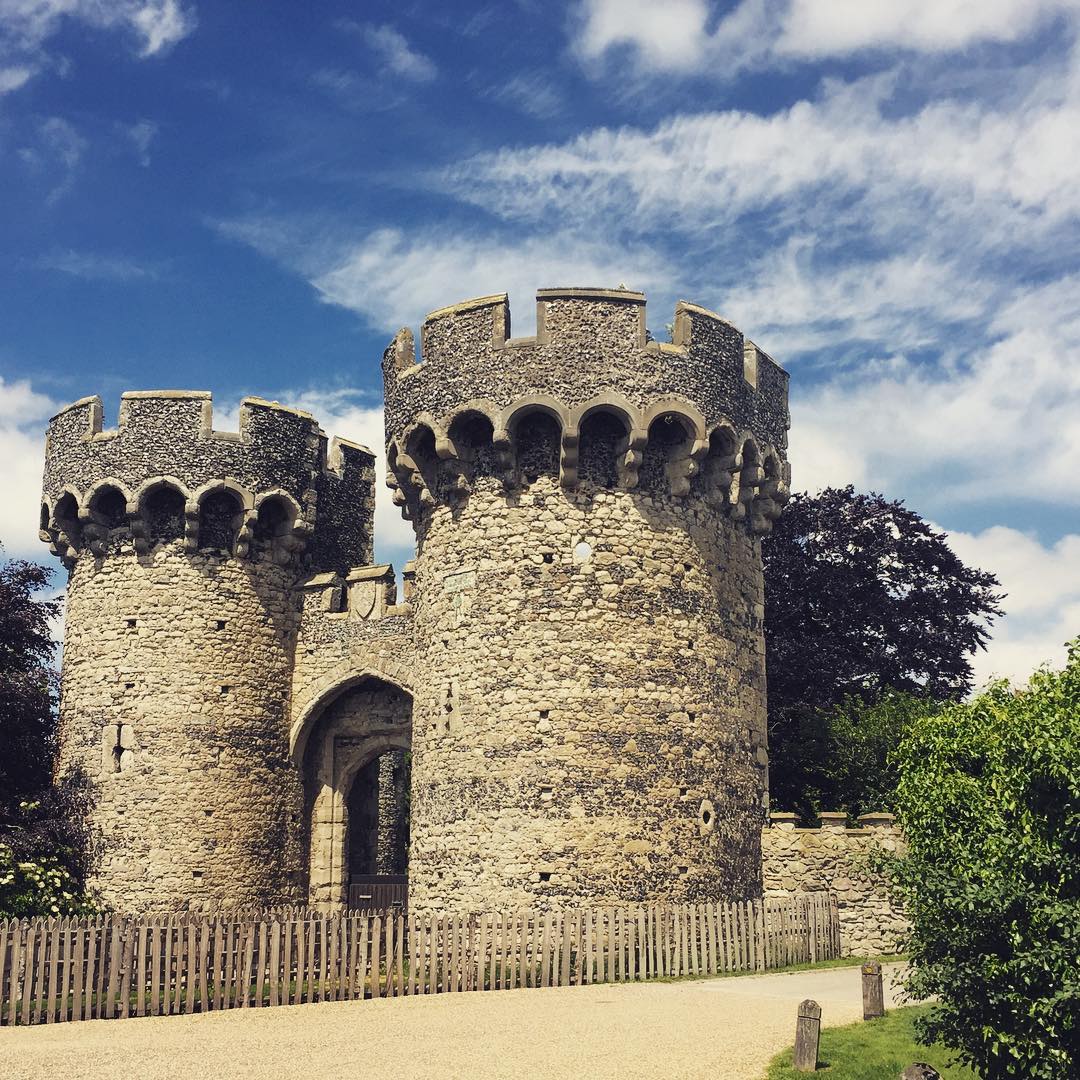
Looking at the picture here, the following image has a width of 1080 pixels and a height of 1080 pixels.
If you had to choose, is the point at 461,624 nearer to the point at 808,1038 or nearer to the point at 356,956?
the point at 356,956

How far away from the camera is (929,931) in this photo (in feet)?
36.0

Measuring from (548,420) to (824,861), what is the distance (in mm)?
8079

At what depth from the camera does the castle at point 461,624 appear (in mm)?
18516

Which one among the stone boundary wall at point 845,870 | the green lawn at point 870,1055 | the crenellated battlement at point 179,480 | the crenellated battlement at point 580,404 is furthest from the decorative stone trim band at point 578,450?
the green lawn at point 870,1055

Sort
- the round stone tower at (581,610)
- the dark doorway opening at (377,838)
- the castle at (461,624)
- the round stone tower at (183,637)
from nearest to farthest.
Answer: the round stone tower at (581,610) → the castle at (461,624) → the round stone tower at (183,637) → the dark doorway opening at (377,838)

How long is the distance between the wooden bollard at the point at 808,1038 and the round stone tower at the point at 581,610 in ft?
22.3

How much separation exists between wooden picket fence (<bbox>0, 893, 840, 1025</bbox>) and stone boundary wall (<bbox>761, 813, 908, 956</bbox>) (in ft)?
4.41

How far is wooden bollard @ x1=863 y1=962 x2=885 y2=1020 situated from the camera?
13.4m

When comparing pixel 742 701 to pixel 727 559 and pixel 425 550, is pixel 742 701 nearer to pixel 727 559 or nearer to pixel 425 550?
pixel 727 559

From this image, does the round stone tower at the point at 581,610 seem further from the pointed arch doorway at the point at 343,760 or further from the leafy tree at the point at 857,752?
the leafy tree at the point at 857,752

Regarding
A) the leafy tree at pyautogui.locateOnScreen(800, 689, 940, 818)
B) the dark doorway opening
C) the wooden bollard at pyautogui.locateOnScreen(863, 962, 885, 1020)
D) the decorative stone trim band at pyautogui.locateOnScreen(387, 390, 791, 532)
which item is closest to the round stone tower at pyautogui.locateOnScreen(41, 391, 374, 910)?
the dark doorway opening

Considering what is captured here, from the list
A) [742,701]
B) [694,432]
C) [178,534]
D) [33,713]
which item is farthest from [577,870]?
[33,713]

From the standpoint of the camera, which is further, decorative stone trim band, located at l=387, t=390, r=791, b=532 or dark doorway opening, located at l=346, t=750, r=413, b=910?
dark doorway opening, located at l=346, t=750, r=413, b=910

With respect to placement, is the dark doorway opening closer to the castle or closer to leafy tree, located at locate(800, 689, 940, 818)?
the castle
